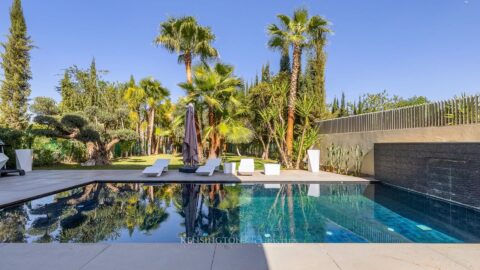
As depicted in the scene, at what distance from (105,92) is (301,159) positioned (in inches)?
930

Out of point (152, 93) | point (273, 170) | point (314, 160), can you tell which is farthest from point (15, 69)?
point (314, 160)

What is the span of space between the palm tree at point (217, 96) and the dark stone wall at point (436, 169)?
8.16 m

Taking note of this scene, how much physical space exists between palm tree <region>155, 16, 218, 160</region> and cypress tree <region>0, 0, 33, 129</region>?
17.0m

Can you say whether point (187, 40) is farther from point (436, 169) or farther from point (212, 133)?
point (436, 169)

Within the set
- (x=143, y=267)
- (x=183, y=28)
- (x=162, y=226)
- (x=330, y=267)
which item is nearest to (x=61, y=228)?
(x=162, y=226)

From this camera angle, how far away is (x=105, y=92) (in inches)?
1145

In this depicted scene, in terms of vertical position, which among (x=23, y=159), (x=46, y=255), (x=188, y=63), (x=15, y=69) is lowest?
(x=46, y=255)

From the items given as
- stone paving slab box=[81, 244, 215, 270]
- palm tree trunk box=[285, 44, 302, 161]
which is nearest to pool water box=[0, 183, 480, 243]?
stone paving slab box=[81, 244, 215, 270]

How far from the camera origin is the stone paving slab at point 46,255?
3125 mm

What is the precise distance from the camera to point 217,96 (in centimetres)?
1509

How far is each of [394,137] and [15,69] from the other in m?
31.1

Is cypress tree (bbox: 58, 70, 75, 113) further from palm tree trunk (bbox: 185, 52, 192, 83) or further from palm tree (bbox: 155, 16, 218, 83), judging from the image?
palm tree trunk (bbox: 185, 52, 192, 83)

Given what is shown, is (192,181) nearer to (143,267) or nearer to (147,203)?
(147,203)

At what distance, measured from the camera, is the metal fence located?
7387 mm
